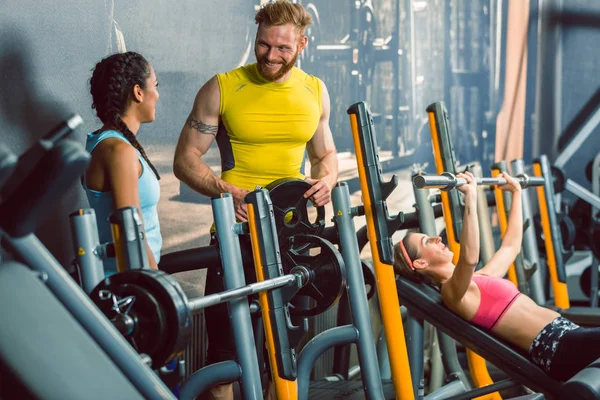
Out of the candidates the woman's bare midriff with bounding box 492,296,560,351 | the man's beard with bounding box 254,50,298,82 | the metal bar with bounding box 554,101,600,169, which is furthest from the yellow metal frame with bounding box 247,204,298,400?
the metal bar with bounding box 554,101,600,169

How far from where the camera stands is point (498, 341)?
2471 mm

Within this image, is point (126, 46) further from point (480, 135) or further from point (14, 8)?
point (480, 135)

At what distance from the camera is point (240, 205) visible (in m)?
2.17

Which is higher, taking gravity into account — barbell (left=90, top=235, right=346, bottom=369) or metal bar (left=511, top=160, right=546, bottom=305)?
barbell (left=90, top=235, right=346, bottom=369)

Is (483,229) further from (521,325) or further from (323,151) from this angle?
(323,151)

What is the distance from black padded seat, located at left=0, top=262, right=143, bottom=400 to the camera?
0.97 meters

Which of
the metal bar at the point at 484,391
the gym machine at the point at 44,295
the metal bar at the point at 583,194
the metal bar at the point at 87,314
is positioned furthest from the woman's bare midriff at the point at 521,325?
the metal bar at the point at 583,194

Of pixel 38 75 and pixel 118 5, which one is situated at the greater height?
pixel 118 5

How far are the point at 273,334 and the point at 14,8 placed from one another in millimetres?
1086

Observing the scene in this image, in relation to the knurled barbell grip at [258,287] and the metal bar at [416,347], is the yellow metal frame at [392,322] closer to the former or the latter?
the metal bar at [416,347]

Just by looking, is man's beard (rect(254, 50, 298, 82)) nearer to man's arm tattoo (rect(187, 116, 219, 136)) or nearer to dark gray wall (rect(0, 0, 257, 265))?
man's arm tattoo (rect(187, 116, 219, 136))

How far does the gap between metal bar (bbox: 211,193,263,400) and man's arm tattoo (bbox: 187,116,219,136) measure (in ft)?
1.85

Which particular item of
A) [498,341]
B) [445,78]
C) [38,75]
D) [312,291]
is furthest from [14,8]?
[445,78]

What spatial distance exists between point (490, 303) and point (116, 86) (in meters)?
1.38
